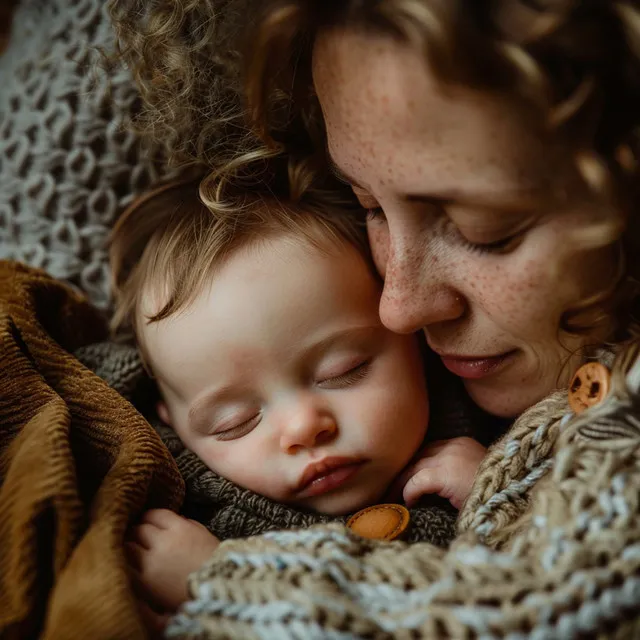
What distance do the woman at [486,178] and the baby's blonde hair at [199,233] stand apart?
16 centimetres

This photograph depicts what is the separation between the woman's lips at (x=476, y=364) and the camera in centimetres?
100

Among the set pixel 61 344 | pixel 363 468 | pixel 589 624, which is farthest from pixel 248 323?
pixel 589 624

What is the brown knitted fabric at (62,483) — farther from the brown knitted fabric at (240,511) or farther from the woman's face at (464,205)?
the woman's face at (464,205)

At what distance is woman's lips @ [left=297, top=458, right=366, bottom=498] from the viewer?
1.03 meters

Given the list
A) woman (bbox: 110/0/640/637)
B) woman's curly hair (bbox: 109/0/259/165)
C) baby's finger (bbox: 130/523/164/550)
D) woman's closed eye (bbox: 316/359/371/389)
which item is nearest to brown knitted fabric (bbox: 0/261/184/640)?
baby's finger (bbox: 130/523/164/550)

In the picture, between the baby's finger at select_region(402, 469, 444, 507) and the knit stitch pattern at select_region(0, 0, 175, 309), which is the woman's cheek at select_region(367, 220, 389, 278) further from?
the knit stitch pattern at select_region(0, 0, 175, 309)

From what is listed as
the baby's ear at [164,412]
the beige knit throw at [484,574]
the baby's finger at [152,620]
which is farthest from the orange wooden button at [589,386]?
the baby's ear at [164,412]

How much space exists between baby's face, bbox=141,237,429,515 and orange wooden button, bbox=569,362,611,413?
0.28 metres

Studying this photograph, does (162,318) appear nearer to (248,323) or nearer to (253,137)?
(248,323)

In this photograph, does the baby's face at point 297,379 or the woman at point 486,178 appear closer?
the woman at point 486,178

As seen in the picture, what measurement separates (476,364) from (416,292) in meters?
0.17

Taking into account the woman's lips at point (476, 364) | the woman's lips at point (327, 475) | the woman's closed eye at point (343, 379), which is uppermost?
the woman's lips at point (476, 364)

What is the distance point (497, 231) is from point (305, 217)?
16.3 inches

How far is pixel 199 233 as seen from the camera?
1.12m
